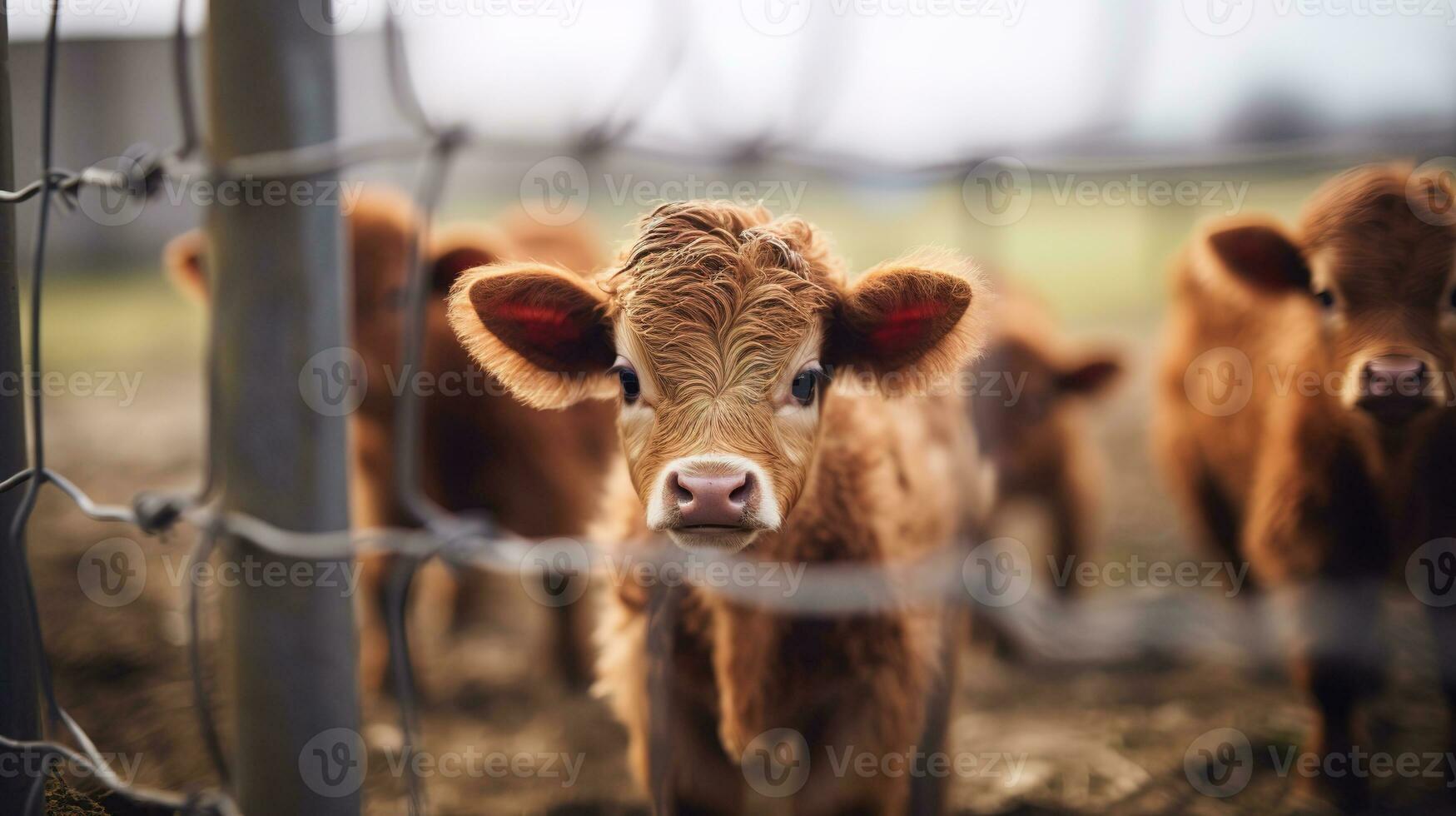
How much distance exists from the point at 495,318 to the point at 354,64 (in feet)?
6.48

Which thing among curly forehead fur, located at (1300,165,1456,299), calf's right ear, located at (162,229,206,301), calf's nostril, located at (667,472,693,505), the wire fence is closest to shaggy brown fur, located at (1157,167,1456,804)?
curly forehead fur, located at (1300,165,1456,299)

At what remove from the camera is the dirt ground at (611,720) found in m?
1.88

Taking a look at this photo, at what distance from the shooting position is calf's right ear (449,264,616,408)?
93 cm

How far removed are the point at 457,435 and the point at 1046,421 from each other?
209 cm

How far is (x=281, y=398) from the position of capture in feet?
3.96

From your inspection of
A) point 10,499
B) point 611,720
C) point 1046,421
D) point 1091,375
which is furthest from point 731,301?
point 1046,421

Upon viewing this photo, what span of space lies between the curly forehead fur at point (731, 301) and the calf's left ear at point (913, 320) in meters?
0.04

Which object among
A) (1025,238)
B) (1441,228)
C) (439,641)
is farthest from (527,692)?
(1025,238)

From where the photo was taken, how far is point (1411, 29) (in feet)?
4.62

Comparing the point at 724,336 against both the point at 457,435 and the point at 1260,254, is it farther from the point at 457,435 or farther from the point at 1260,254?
the point at 457,435

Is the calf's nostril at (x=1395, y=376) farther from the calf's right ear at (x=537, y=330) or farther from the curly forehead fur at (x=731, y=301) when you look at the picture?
the calf's right ear at (x=537, y=330)

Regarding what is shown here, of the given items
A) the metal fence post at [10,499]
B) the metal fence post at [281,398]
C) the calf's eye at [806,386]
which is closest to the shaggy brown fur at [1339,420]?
the calf's eye at [806,386]

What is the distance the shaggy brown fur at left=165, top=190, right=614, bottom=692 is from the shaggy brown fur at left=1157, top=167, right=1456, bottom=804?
1.32 meters

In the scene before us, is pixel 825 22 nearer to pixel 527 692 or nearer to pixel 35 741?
pixel 35 741
